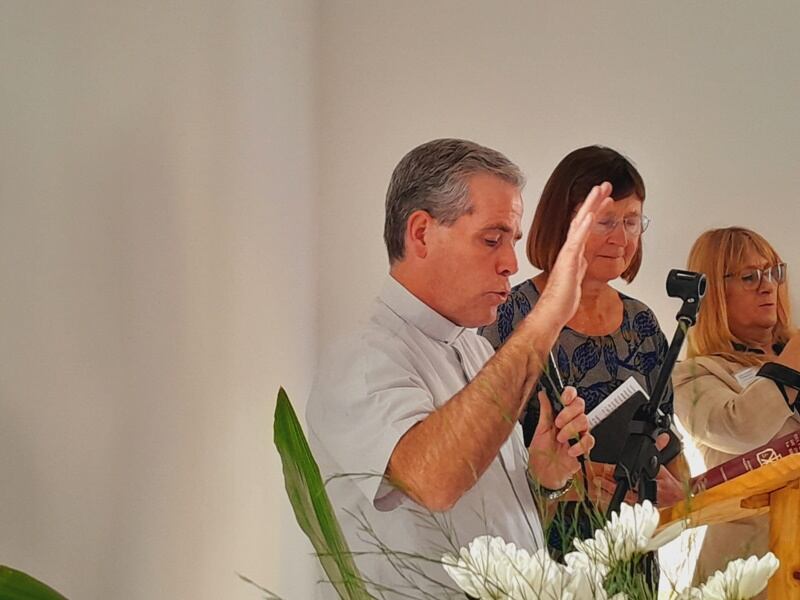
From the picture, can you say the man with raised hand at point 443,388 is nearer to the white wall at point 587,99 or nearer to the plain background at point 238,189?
the plain background at point 238,189

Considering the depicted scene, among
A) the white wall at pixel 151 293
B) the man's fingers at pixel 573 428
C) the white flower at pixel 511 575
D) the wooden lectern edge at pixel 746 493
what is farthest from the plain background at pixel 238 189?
the wooden lectern edge at pixel 746 493

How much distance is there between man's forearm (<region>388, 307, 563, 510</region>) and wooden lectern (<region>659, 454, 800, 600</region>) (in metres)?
0.26

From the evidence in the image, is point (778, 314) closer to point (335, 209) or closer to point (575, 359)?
point (575, 359)

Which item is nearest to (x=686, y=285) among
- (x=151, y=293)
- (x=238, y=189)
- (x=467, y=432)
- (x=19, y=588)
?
(x=467, y=432)

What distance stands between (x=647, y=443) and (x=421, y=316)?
400mm

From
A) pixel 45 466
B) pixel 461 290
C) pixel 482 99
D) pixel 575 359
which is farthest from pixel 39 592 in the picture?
A: pixel 482 99

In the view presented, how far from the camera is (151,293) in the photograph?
110 cm

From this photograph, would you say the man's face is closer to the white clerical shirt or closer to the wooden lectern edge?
the white clerical shirt

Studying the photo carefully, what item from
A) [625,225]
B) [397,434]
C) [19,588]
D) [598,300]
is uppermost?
[625,225]

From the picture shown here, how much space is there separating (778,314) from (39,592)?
149cm

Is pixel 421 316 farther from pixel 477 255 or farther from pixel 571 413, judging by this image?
pixel 571 413

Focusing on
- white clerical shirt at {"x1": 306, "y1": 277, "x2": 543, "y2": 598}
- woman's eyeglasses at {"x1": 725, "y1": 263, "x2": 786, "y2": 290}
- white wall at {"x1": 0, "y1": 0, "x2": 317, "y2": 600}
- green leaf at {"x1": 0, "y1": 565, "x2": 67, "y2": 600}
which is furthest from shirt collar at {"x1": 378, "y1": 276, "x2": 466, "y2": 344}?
green leaf at {"x1": 0, "y1": 565, "x2": 67, "y2": 600}

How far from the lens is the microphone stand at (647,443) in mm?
1521

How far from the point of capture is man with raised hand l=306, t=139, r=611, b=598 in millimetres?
1328
